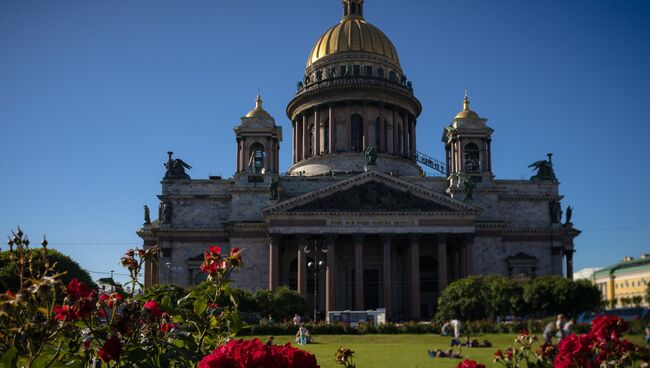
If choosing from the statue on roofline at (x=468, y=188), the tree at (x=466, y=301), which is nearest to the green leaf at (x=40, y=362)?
the tree at (x=466, y=301)

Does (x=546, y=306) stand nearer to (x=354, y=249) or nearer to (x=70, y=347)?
(x=354, y=249)

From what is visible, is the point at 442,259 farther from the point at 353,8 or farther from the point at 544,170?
the point at 353,8

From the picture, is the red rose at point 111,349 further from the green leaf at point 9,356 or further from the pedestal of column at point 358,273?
the pedestal of column at point 358,273

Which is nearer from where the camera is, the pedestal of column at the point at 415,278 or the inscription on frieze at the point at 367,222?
the pedestal of column at the point at 415,278

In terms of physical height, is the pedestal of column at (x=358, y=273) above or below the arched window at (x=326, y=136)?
below

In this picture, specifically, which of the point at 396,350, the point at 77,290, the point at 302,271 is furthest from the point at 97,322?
the point at 302,271

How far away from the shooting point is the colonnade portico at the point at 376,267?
58719 mm

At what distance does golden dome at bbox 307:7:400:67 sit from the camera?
77500 millimetres

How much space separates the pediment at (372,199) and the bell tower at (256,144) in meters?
8.37

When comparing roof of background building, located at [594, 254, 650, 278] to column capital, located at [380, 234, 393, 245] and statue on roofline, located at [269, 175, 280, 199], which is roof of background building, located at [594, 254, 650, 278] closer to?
column capital, located at [380, 234, 393, 245]

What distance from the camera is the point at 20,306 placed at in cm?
555

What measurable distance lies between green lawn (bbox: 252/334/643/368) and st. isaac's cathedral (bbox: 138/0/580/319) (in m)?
10.2

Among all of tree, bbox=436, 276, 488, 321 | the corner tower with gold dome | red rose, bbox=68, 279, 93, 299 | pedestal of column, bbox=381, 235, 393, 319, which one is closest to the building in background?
red rose, bbox=68, 279, 93, 299

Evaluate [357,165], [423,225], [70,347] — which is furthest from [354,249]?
[70,347]
